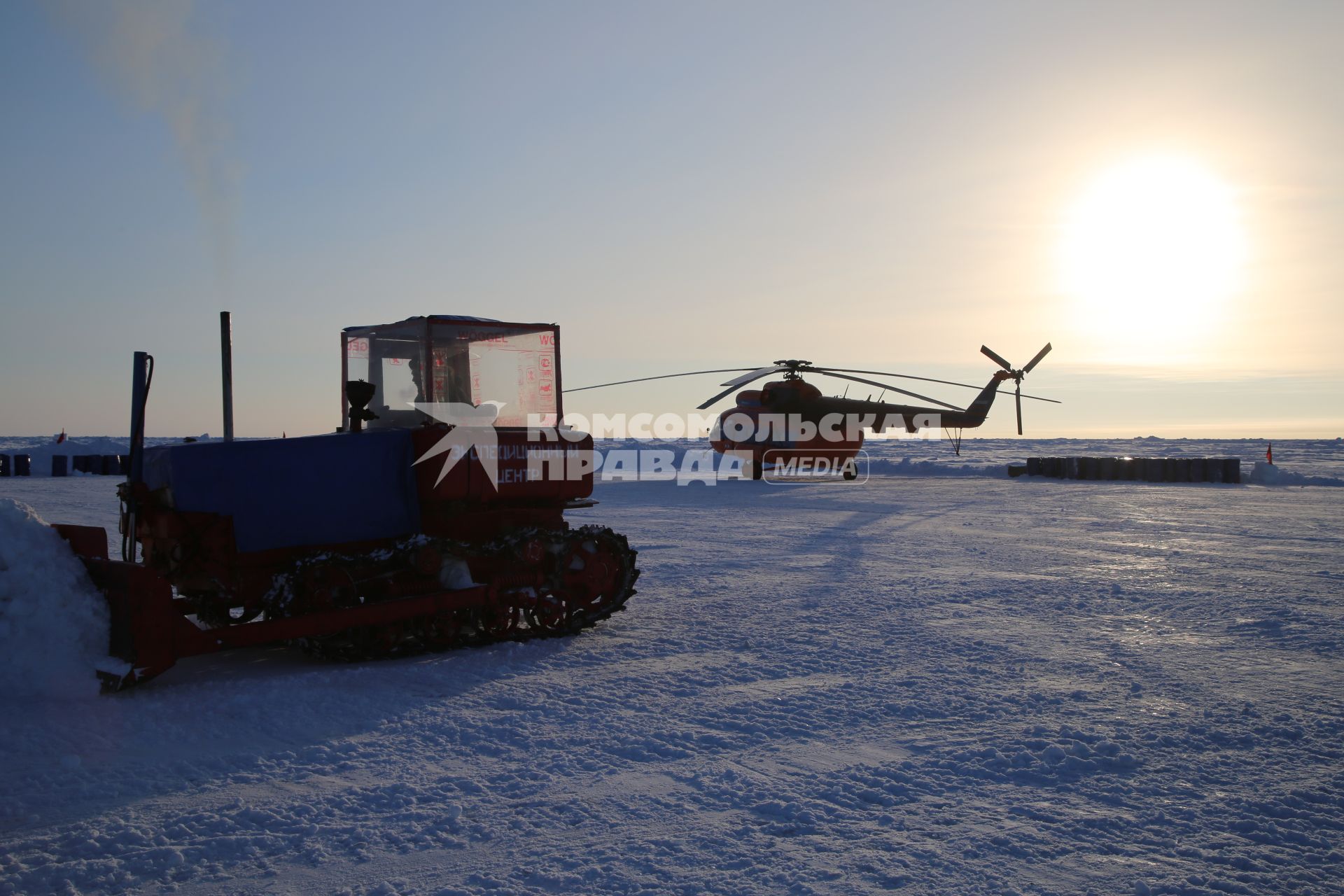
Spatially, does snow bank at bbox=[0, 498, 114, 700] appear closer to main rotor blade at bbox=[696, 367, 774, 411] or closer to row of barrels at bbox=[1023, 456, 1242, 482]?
main rotor blade at bbox=[696, 367, 774, 411]

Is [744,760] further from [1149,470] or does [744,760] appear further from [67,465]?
[67,465]

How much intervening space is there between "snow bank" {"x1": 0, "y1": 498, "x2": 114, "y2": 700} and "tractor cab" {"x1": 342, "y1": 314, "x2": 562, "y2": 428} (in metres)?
2.32

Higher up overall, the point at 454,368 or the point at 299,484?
the point at 454,368

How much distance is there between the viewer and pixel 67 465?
114ft

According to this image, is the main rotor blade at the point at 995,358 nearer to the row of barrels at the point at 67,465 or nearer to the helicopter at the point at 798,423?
the helicopter at the point at 798,423

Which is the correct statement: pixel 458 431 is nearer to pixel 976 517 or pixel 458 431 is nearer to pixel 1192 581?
pixel 1192 581

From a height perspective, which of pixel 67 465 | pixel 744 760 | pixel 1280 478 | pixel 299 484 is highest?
pixel 67 465

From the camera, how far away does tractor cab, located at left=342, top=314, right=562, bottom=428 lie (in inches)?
282

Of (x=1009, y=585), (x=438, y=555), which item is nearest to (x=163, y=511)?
(x=438, y=555)

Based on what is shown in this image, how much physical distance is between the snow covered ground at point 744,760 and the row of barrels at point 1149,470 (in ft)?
71.2

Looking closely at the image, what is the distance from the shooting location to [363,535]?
6918mm

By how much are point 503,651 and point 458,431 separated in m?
1.72

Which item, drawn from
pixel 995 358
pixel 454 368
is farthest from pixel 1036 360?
pixel 454 368

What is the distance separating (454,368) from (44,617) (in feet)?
10.4
